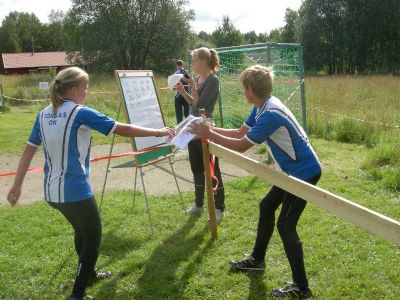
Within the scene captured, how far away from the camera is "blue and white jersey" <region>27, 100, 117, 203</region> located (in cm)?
303

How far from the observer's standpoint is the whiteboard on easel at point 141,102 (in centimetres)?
514

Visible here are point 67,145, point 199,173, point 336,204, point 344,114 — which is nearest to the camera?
point 336,204

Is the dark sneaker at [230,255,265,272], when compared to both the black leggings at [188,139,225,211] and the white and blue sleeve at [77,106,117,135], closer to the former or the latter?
the black leggings at [188,139,225,211]

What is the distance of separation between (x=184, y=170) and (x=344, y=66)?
41371mm

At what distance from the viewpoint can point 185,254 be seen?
436 cm

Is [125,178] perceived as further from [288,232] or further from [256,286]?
[288,232]

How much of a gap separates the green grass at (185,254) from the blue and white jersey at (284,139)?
1.12 m

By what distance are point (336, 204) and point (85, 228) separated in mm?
1795

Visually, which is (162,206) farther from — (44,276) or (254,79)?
(254,79)

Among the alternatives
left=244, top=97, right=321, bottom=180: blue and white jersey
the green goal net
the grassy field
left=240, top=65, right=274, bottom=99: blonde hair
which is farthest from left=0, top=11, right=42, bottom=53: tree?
left=244, top=97, right=321, bottom=180: blue and white jersey

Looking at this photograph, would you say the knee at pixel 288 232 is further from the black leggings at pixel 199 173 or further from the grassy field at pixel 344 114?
the grassy field at pixel 344 114

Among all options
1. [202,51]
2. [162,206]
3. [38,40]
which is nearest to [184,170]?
[162,206]

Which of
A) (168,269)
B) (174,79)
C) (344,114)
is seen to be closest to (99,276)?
(168,269)

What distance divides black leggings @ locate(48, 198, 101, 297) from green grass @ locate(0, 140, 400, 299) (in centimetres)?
47
